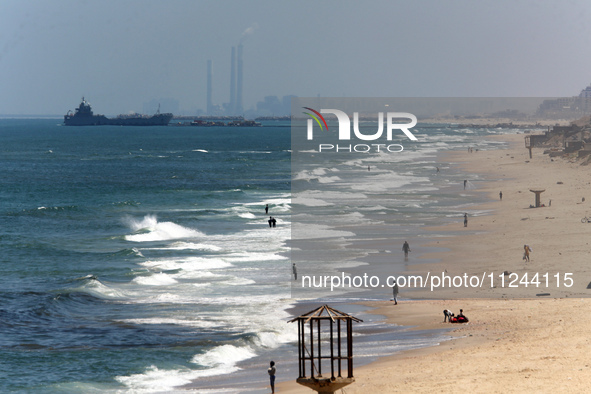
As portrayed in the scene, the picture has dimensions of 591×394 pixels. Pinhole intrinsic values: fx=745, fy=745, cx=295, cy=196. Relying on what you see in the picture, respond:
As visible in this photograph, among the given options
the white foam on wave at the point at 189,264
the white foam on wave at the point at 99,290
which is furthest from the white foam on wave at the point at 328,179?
the white foam on wave at the point at 99,290

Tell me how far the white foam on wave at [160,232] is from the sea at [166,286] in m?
0.13

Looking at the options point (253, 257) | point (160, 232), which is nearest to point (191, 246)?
point (253, 257)

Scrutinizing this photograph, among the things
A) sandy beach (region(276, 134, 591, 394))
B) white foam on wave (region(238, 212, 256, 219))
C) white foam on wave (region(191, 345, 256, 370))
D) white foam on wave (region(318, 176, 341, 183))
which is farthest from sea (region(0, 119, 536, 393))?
white foam on wave (region(318, 176, 341, 183))

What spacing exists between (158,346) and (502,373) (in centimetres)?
1049

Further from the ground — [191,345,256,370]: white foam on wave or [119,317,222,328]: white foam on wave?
[119,317,222,328]: white foam on wave

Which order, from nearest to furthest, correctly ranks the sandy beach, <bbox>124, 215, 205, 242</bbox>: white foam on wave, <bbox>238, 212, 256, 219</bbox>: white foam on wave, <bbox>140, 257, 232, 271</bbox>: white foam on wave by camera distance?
1. the sandy beach
2. <bbox>140, 257, 232, 271</bbox>: white foam on wave
3. <bbox>124, 215, 205, 242</bbox>: white foam on wave
4. <bbox>238, 212, 256, 219</bbox>: white foam on wave

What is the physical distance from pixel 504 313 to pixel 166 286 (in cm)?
1407

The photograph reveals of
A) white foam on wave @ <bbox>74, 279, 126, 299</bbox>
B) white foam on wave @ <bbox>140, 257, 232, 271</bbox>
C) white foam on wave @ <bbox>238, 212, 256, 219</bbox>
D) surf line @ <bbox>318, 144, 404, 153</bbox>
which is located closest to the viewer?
white foam on wave @ <bbox>74, 279, 126, 299</bbox>

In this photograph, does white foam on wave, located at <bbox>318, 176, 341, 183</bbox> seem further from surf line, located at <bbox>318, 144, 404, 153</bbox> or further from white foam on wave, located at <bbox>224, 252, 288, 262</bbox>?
surf line, located at <bbox>318, 144, 404, 153</bbox>

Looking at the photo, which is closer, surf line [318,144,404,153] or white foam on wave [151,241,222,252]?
white foam on wave [151,241,222,252]

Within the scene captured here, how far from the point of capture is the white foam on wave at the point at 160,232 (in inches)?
1736

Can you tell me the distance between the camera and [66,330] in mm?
25188

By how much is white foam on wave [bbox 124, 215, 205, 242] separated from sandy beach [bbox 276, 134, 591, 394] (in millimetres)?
15074

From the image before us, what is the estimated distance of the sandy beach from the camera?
56.5 ft
